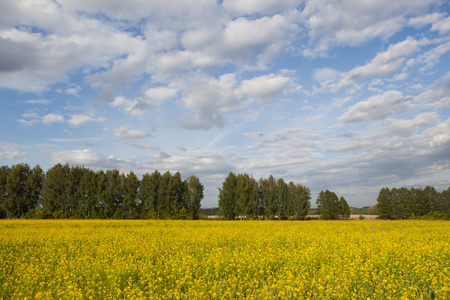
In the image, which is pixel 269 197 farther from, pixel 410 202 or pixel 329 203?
pixel 410 202

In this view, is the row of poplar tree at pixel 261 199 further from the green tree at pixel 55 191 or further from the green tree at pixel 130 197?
the green tree at pixel 55 191

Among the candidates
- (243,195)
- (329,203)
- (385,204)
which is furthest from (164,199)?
(385,204)

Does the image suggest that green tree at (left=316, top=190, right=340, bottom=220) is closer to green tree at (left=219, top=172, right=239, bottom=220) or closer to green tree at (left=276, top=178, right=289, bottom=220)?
green tree at (left=276, top=178, right=289, bottom=220)

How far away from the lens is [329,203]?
299 feet

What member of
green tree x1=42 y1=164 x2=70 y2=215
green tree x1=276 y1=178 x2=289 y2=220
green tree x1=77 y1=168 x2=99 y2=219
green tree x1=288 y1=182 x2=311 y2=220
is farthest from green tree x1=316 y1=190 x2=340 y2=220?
green tree x1=42 y1=164 x2=70 y2=215

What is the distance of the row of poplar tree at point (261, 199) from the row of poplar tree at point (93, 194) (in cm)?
897

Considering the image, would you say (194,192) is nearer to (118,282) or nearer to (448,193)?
(118,282)

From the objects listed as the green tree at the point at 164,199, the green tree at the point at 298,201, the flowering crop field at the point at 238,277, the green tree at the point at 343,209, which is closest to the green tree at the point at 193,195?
the green tree at the point at 164,199

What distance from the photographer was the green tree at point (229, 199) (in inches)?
2955

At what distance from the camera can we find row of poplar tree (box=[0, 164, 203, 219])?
65062 millimetres

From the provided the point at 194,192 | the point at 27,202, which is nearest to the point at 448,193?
the point at 194,192

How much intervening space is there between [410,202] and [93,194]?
9661cm

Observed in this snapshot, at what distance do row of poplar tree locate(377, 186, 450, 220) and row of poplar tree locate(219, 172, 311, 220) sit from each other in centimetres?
2747

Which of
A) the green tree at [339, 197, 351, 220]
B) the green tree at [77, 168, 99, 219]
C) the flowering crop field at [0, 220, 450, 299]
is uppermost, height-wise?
the green tree at [77, 168, 99, 219]
